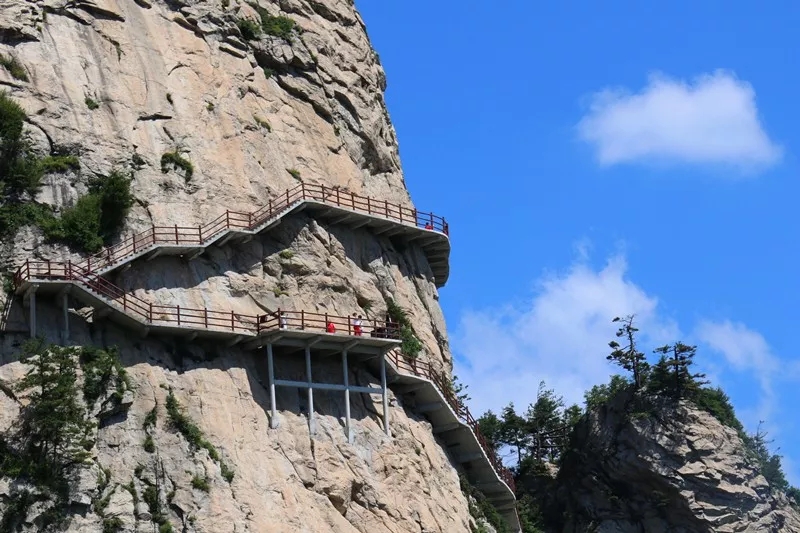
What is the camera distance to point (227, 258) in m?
61.3

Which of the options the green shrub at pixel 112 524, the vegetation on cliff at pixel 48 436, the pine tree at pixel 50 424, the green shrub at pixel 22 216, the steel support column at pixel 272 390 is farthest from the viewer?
the steel support column at pixel 272 390

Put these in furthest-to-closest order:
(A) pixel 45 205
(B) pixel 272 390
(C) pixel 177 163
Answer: (C) pixel 177 163
(B) pixel 272 390
(A) pixel 45 205

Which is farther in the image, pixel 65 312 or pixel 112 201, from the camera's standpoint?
pixel 112 201

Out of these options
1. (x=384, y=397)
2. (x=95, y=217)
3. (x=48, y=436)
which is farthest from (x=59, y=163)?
(x=384, y=397)

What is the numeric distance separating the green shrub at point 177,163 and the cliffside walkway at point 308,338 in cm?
704

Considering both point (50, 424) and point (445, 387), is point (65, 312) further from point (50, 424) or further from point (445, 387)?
point (445, 387)

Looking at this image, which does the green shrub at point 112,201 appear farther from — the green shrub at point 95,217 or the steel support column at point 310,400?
the steel support column at point 310,400

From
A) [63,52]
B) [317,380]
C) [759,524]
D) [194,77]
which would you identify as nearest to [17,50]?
[63,52]

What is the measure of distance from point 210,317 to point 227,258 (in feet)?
13.5

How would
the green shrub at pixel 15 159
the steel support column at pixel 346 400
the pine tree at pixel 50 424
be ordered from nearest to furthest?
1. the pine tree at pixel 50 424
2. the green shrub at pixel 15 159
3. the steel support column at pixel 346 400

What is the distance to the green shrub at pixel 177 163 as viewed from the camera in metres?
62.2

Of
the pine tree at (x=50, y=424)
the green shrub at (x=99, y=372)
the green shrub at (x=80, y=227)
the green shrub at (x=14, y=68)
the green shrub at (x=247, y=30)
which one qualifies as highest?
the green shrub at (x=247, y=30)

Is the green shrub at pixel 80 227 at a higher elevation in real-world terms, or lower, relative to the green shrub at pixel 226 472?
higher

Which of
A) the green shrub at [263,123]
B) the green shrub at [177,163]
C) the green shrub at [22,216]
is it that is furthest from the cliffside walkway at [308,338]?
the green shrub at [263,123]
